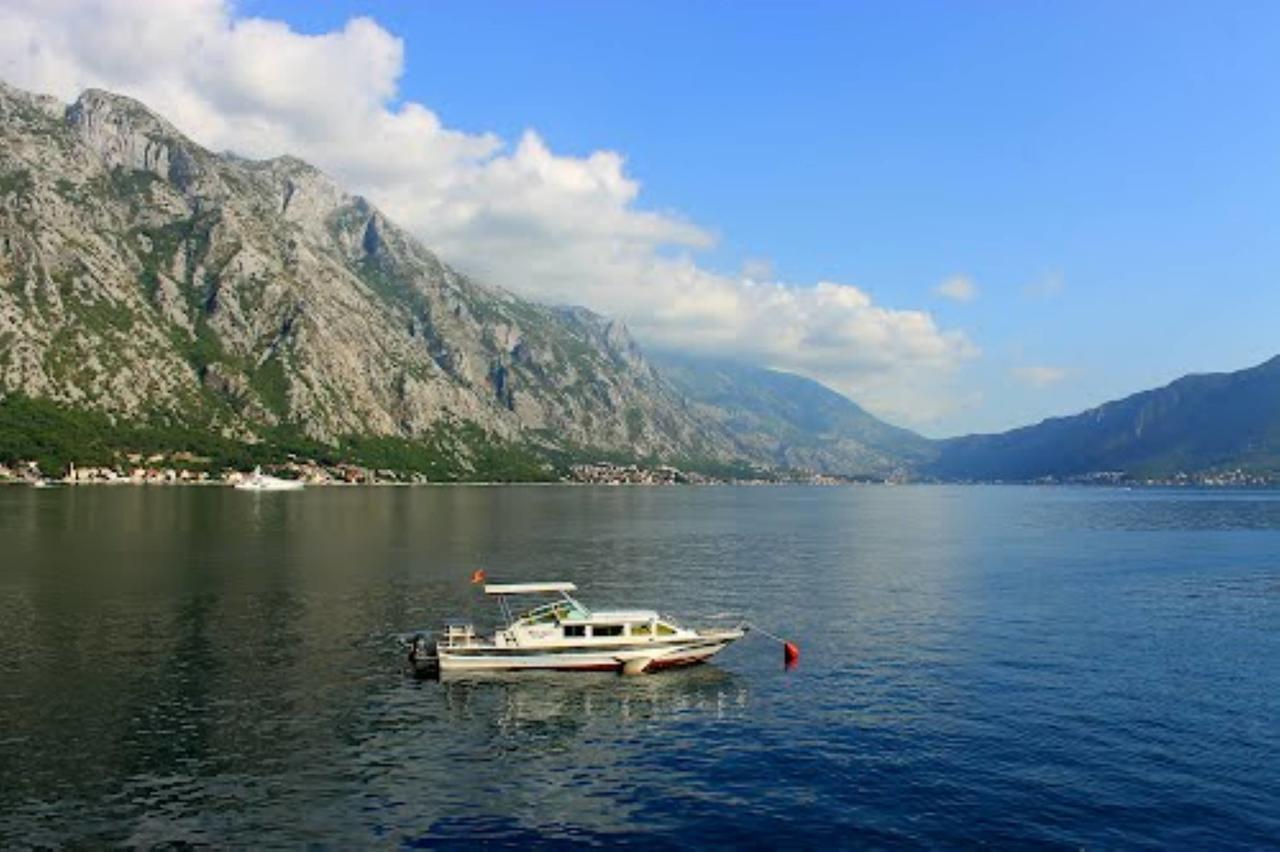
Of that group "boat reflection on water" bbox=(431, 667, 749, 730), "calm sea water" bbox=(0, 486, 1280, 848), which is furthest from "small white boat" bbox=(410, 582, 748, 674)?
"calm sea water" bbox=(0, 486, 1280, 848)

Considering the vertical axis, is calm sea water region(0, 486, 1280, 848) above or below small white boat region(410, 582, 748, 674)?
below

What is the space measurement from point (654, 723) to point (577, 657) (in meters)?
13.9

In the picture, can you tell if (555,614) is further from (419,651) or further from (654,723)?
(654,723)

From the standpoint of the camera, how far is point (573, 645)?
232 ft

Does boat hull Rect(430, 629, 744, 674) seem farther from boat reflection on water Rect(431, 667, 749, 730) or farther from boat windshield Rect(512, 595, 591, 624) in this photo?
boat windshield Rect(512, 595, 591, 624)

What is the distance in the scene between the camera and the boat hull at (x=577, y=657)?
225 ft

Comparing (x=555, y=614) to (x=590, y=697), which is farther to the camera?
(x=555, y=614)

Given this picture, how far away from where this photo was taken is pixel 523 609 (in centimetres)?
10531

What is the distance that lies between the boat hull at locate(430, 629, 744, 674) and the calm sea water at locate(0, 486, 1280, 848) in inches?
67.3

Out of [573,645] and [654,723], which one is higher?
[573,645]

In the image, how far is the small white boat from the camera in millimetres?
69062

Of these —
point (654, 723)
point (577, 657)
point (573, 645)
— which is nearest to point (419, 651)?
point (573, 645)

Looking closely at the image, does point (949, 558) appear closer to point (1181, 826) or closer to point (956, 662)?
point (956, 662)

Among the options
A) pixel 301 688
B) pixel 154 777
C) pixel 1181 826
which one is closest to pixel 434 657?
pixel 301 688
